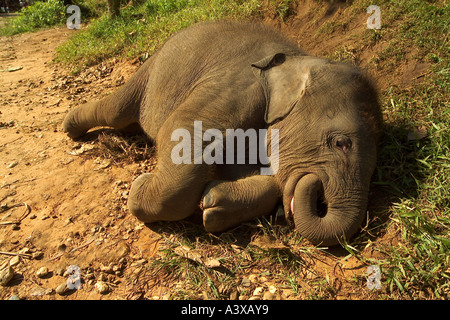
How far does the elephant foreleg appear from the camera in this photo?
3.43m

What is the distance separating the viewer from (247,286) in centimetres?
322

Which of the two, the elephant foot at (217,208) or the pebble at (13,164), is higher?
the elephant foot at (217,208)

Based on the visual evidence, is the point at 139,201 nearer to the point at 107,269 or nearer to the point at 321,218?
the point at 107,269

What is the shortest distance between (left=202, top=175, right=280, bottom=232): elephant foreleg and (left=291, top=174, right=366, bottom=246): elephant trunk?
30cm

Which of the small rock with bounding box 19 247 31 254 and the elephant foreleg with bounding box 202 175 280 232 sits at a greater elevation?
the elephant foreleg with bounding box 202 175 280 232

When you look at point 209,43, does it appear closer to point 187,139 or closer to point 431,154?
point 187,139

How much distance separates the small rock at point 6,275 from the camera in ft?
11.1

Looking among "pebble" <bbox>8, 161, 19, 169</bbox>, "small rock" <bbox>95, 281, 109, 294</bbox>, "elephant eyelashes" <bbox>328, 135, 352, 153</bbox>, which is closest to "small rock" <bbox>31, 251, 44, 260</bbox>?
"small rock" <bbox>95, 281, 109, 294</bbox>

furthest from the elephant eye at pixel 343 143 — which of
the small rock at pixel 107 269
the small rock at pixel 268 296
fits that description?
the small rock at pixel 107 269

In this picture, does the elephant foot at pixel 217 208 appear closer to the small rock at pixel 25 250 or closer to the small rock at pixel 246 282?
the small rock at pixel 246 282

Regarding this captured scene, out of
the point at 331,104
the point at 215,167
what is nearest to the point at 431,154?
the point at 331,104

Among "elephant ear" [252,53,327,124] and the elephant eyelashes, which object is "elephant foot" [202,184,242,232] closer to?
"elephant ear" [252,53,327,124]

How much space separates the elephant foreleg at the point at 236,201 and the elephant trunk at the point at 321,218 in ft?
0.99

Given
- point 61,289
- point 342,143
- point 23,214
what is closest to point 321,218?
point 342,143
